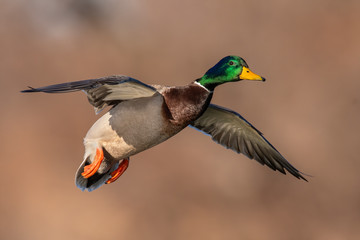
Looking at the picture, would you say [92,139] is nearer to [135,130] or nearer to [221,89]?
[135,130]

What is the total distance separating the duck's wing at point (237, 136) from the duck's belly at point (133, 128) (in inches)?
33.3

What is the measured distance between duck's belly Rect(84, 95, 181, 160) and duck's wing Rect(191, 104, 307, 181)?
2.78ft

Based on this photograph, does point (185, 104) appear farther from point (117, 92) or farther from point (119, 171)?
point (119, 171)

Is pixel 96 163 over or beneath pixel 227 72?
beneath

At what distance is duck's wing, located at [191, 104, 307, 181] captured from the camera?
368cm

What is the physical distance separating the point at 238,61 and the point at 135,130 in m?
0.72

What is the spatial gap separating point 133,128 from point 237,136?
1.11 metres

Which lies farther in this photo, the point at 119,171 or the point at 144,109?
the point at 119,171

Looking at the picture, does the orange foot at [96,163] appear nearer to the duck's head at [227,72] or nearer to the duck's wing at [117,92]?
the duck's wing at [117,92]

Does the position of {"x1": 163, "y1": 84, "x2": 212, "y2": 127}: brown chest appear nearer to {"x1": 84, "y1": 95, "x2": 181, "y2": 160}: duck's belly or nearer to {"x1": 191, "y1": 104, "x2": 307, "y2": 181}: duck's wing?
{"x1": 84, "y1": 95, "x2": 181, "y2": 160}: duck's belly

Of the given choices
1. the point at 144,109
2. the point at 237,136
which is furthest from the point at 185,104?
the point at 237,136

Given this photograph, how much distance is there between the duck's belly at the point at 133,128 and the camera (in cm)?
284

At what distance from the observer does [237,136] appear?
374 cm

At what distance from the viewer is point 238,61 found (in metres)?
2.88
